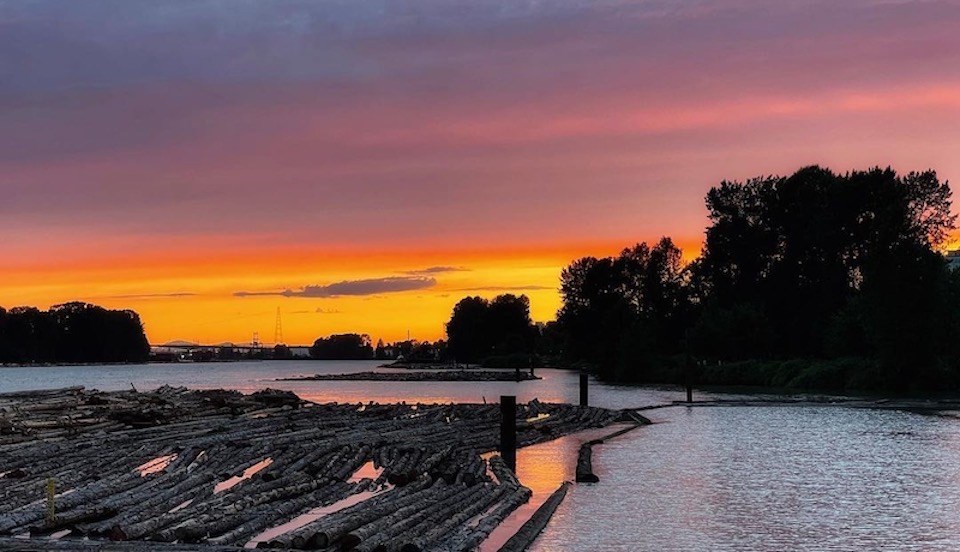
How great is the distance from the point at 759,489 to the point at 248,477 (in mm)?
13227

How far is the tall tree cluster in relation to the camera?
286 ft

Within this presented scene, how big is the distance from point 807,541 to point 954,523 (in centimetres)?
439

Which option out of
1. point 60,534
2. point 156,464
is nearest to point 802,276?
point 156,464

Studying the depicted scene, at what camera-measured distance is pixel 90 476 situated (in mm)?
27469

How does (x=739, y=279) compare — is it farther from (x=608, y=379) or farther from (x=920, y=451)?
(x=920, y=451)

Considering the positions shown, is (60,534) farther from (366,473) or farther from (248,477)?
(366,473)

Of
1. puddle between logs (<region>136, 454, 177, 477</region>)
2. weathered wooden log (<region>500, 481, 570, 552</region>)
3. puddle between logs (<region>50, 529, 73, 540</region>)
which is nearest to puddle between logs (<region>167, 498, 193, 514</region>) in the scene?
puddle between logs (<region>50, 529, 73, 540</region>)

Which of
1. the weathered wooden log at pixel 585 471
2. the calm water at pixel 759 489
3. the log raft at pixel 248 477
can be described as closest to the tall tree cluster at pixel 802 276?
the calm water at pixel 759 489

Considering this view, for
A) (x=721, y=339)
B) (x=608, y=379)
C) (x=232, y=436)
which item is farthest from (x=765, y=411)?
(x=608, y=379)

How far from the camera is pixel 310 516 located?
23.1m

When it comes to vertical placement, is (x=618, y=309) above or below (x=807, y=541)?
above

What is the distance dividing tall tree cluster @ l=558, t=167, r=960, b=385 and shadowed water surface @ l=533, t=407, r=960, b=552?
38.8 meters

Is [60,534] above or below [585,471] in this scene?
below

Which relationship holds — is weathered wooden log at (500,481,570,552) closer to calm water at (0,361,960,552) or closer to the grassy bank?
calm water at (0,361,960,552)
